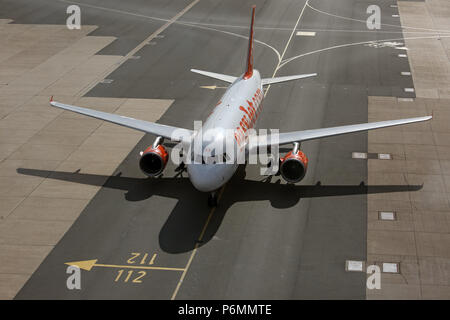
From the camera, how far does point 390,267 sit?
33.4 metres

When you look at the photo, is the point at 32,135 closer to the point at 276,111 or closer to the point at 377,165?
the point at 276,111

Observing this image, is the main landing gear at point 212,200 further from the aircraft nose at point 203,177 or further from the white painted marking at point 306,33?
the white painted marking at point 306,33

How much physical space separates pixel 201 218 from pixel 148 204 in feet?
14.6

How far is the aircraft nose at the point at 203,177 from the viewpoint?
3612 cm

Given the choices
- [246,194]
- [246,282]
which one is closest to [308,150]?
[246,194]

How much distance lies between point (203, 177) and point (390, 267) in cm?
1274

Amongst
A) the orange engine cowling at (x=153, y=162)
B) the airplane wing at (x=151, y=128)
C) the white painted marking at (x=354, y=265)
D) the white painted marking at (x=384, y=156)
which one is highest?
the airplane wing at (x=151, y=128)

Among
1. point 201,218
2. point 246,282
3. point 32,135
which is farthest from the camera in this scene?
point 32,135

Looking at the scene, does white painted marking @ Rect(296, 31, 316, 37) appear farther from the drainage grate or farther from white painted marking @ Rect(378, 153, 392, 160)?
the drainage grate

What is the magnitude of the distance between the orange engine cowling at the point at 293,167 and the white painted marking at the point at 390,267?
9.23m

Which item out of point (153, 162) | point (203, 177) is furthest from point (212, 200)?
point (153, 162)

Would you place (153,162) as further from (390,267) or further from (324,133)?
(390,267)

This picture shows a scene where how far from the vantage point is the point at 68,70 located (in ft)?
221

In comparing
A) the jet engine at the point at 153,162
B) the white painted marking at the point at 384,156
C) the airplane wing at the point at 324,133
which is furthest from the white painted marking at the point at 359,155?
the jet engine at the point at 153,162
